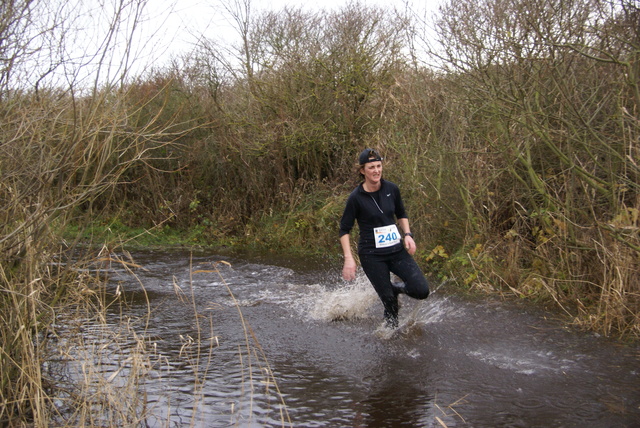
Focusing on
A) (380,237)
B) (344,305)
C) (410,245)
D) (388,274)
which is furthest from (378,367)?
(344,305)

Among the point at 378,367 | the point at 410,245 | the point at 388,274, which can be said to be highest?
the point at 410,245

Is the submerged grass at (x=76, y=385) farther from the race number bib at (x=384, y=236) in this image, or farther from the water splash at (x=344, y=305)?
the water splash at (x=344, y=305)

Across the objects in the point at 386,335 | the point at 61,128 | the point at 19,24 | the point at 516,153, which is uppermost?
the point at 19,24

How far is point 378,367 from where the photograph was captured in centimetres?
626

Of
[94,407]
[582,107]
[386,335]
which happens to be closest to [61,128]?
[94,407]

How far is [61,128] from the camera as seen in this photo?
511 centimetres

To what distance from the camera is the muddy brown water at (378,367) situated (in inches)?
197

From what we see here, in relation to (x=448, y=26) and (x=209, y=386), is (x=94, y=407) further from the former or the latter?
(x=448, y=26)

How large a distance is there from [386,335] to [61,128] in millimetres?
4044

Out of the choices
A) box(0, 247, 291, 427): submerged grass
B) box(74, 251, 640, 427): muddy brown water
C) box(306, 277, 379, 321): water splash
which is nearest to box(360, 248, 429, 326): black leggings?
box(74, 251, 640, 427): muddy brown water

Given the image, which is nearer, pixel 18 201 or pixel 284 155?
pixel 18 201

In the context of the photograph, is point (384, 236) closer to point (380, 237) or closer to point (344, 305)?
point (380, 237)

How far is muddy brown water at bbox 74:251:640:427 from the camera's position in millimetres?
5004

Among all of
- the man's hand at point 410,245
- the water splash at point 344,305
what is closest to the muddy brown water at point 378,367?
the water splash at point 344,305
